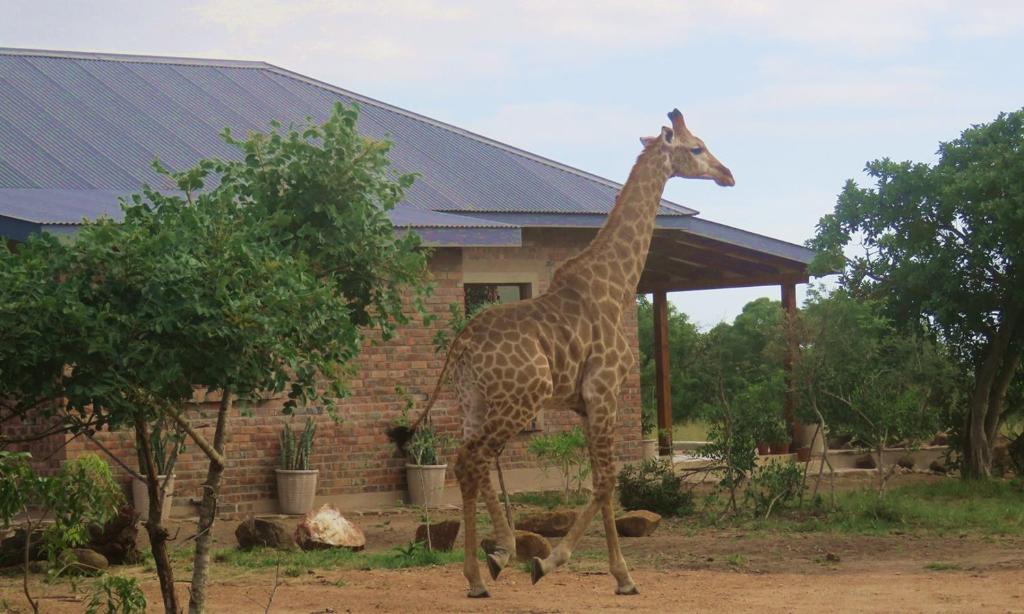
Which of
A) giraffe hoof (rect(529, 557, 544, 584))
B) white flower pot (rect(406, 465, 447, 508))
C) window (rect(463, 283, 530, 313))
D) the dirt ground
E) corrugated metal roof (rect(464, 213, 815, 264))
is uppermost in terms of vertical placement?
corrugated metal roof (rect(464, 213, 815, 264))

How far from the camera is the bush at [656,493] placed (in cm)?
1426

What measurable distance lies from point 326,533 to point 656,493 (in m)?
3.84

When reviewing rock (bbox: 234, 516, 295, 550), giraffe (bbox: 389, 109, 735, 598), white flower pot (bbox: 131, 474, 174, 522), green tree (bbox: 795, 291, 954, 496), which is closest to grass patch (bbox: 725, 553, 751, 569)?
giraffe (bbox: 389, 109, 735, 598)

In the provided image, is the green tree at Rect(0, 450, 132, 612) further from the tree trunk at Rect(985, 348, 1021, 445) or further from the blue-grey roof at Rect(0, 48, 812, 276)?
the tree trunk at Rect(985, 348, 1021, 445)

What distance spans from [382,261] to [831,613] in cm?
339

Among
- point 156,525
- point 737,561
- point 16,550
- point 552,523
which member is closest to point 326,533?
point 552,523

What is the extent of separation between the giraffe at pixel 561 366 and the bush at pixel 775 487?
465 cm

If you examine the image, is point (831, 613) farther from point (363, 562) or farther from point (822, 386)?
point (822, 386)

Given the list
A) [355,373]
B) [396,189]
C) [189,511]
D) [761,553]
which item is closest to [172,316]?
[355,373]

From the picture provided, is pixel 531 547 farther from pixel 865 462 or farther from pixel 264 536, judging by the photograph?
pixel 865 462

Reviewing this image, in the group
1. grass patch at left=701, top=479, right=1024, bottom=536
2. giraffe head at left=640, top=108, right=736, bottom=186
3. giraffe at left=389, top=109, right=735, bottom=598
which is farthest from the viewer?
grass patch at left=701, top=479, right=1024, bottom=536

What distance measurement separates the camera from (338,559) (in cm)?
1126

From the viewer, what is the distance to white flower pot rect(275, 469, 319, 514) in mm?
14961

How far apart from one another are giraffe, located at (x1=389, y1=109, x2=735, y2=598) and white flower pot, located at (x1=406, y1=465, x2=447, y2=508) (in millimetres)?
6464
